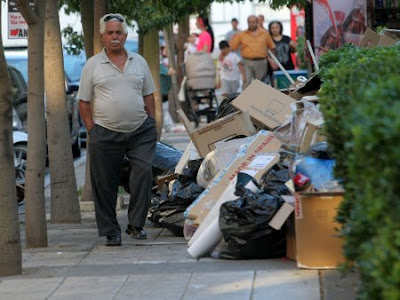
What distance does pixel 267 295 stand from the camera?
7102 mm

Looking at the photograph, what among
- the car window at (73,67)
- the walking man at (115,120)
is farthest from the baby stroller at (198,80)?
the walking man at (115,120)

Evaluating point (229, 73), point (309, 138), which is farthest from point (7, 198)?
point (229, 73)

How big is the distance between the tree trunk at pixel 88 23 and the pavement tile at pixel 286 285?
6226 millimetres

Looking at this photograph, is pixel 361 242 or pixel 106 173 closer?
pixel 361 242

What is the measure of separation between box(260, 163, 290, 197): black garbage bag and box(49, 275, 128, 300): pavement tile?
1.31 m

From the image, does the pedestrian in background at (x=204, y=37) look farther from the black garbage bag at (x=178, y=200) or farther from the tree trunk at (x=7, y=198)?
the tree trunk at (x=7, y=198)

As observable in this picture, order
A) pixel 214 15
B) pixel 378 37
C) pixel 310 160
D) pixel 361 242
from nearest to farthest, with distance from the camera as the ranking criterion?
1. pixel 361 242
2. pixel 310 160
3. pixel 378 37
4. pixel 214 15

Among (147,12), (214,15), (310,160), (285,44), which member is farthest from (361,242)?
(214,15)

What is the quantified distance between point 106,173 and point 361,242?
4.84m

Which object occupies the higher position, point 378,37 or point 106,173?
point 378,37

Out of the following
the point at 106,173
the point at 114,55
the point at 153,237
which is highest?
the point at 114,55

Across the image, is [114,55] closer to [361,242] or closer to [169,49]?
[361,242]

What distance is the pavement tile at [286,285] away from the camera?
7.04 metres

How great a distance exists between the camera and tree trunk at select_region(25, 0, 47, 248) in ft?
32.0
